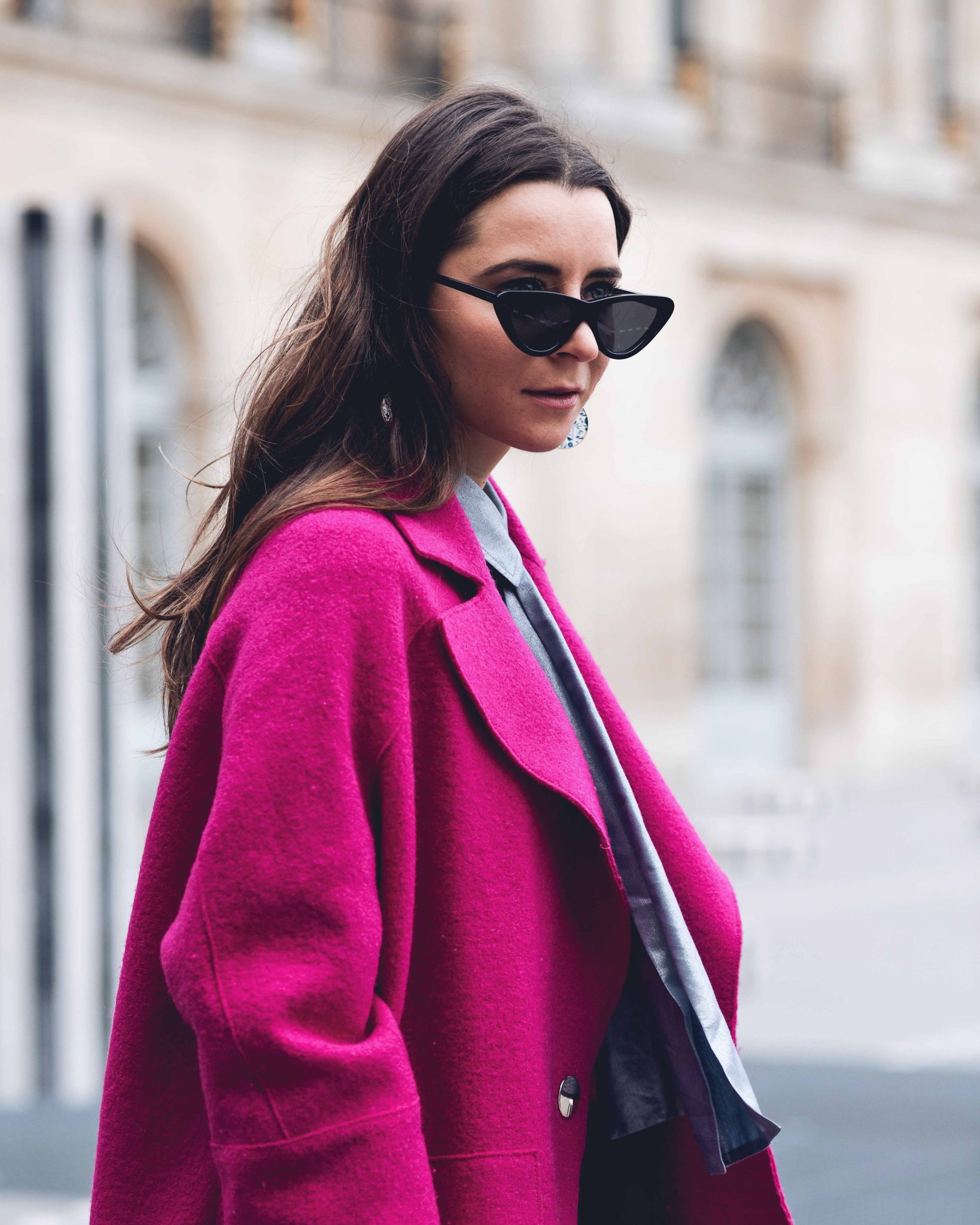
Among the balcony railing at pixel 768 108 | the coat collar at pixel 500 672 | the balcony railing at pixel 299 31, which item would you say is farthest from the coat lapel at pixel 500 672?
the balcony railing at pixel 768 108

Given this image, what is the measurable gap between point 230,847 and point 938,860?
9581 millimetres

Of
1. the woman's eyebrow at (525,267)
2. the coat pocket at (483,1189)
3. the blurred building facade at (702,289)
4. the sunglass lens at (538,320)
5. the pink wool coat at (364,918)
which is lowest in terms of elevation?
the coat pocket at (483,1189)

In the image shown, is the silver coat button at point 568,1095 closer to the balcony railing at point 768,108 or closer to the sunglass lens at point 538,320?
the sunglass lens at point 538,320

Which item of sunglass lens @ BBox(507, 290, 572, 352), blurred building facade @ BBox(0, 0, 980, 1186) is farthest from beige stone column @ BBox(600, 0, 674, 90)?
sunglass lens @ BBox(507, 290, 572, 352)

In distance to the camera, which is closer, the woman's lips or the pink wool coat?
the pink wool coat

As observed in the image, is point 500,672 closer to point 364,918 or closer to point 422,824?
point 422,824

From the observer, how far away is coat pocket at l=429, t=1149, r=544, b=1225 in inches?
52.1

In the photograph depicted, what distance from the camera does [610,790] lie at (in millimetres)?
1521

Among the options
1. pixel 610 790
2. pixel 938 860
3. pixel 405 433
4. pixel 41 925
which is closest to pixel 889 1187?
pixel 41 925

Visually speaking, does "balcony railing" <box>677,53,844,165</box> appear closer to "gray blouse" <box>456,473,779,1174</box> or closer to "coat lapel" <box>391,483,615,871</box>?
"gray blouse" <box>456,473,779,1174</box>

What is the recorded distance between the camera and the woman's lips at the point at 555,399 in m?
1.48

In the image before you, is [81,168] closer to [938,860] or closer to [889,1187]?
[938,860]

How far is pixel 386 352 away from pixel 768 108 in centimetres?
1501

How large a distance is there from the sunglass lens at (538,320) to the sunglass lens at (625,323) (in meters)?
0.05
